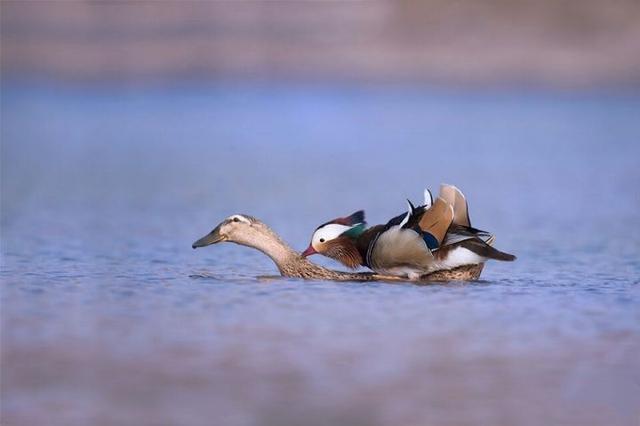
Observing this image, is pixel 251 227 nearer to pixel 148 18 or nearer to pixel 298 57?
pixel 298 57

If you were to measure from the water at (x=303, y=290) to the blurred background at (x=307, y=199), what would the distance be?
0.03m

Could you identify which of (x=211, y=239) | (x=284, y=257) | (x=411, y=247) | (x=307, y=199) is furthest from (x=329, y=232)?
(x=307, y=199)

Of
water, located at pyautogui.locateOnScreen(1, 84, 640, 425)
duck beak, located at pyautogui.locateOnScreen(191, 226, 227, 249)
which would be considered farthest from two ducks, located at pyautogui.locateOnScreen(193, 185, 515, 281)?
duck beak, located at pyautogui.locateOnScreen(191, 226, 227, 249)

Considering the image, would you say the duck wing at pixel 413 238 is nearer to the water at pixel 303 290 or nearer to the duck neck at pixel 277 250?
the water at pixel 303 290

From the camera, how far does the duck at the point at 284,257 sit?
8680 millimetres

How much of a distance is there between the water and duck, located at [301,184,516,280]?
21cm

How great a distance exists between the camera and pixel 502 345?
6754 mm

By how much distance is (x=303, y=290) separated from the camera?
838 cm

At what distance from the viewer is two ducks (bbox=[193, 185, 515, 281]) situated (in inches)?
336

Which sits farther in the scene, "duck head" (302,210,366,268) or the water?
"duck head" (302,210,366,268)

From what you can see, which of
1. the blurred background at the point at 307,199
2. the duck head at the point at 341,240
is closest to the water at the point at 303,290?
the blurred background at the point at 307,199

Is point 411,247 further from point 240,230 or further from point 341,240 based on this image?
point 240,230

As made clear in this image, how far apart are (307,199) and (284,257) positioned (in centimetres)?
423

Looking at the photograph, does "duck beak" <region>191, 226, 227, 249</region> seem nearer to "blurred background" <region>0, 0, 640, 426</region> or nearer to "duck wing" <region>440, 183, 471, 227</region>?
"blurred background" <region>0, 0, 640, 426</region>
